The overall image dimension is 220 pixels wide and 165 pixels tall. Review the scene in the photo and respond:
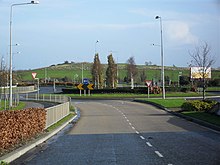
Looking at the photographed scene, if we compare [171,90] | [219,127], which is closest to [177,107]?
[219,127]

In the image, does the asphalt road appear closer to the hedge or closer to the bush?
the hedge

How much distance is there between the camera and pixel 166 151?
13.1 m

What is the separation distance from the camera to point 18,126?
14.3 metres

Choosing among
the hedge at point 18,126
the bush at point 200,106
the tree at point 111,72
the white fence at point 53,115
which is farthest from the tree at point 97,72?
the hedge at point 18,126

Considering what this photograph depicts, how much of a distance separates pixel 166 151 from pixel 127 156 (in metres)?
1.60

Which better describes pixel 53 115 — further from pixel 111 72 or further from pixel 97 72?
pixel 111 72

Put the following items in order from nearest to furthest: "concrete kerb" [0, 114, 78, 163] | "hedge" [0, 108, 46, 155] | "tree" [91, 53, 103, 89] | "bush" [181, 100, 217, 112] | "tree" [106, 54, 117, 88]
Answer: "concrete kerb" [0, 114, 78, 163] → "hedge" [0, 108, 46, 155] → "bush" [181, 100, 217, 112] → "tree" [91, 53, 103, 89] → "tree" [106, 54, 117, 88]

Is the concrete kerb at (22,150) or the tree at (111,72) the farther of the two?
the tree at (111,72)

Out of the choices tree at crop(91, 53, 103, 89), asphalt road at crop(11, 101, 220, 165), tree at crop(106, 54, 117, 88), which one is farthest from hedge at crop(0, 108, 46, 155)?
tree at crop(106, 54, 117, 88)

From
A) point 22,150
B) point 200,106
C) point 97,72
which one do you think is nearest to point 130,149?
point 22,150

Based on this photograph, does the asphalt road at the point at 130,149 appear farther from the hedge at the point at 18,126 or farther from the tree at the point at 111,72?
the tree at the point at 111,72

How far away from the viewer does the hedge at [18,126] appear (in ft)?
41.2

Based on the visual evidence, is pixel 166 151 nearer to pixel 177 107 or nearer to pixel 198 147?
pixel 198 147

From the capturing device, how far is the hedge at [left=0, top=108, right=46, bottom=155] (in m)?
12.6
